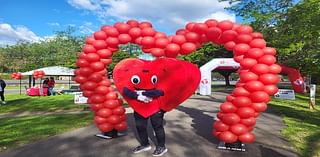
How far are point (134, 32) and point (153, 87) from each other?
1.54m

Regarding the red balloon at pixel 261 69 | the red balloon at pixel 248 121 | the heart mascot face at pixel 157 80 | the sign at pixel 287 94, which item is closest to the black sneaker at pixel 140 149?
the heart mascot face at pixel 157 80

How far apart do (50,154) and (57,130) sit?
2878 millimetres

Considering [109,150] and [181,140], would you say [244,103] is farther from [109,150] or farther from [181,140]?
[109,150]

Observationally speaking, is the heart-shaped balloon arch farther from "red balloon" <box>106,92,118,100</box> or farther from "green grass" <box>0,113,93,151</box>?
"green grass" <box>0,113,93,151</box>

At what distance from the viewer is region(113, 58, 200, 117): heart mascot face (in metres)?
6.54

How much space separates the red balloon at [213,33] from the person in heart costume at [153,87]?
803 millimetres

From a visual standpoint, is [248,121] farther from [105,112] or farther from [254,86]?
[105,112]

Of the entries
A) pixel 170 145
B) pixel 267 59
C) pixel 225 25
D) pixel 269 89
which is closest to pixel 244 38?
pixel 225 25

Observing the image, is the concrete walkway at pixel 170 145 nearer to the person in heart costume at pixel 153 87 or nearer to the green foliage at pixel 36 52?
the person in heart costume at pixel 153 87

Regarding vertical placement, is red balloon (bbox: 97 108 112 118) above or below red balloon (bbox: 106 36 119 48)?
below

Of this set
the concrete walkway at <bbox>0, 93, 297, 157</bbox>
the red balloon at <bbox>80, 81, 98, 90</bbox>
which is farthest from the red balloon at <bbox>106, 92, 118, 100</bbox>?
the concrete walkway at <bbox>0, 93, 297, 157</bbox>

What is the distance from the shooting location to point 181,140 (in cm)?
769

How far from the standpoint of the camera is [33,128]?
380 inches

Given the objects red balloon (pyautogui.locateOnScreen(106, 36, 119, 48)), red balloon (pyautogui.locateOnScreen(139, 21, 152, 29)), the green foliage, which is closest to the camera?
red balloon (pyautogui.locateOnScreen(139, 21, 152, 29))
